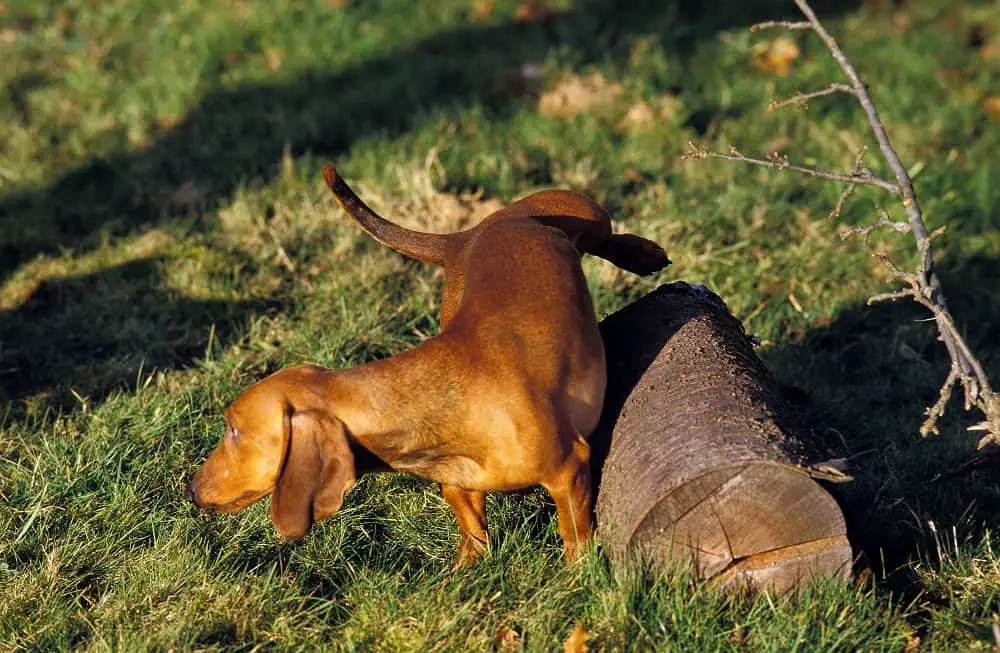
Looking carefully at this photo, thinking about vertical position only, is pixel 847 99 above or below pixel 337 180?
below

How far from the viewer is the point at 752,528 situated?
292cm

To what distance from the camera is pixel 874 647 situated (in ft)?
9.47

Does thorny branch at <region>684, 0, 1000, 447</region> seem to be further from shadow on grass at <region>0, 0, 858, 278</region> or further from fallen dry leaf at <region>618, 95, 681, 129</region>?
shadow on grass at <region>0, 0, 858, 278</region>

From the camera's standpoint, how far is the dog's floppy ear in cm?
279

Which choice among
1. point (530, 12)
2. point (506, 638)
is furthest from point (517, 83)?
point (506, 638)

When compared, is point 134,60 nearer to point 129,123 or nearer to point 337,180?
point 129,123

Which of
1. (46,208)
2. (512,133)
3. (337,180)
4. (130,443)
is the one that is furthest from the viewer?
(512,133)

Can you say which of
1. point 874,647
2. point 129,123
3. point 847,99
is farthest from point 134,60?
point 874,647

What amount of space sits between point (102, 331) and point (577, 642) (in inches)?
112

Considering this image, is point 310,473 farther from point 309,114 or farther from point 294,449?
point 309,114

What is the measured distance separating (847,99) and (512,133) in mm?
2135

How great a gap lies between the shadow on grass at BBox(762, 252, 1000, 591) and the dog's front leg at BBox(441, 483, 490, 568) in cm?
105

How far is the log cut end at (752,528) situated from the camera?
286 centimetres

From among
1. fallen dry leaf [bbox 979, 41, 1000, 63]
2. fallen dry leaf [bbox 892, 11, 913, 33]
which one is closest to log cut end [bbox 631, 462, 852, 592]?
fallen dry leaf [bbox 979, 41, 1000, 63]
